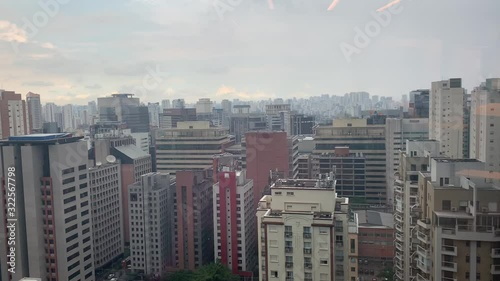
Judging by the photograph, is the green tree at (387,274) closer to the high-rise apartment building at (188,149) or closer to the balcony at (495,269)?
the balcony at (495,269)

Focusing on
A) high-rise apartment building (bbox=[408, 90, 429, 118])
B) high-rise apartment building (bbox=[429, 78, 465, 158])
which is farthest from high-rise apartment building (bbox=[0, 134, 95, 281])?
high-rise apartment building (bbox=[408, 90, 429, 118])

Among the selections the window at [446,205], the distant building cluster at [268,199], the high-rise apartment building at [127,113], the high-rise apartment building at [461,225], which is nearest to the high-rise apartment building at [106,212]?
the distant building cluster at [268,199]

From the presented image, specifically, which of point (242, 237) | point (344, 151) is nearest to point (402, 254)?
point (242, 237)

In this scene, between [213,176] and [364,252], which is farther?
[213,176]

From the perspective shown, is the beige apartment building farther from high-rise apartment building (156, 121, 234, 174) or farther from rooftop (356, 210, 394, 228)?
high-rise apartment building (156, 121, 234, 174)

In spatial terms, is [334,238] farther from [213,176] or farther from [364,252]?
[213,176]

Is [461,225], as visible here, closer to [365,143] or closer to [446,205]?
[446,205]

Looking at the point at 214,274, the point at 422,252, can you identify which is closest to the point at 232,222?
the point at 214,274
